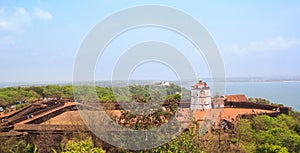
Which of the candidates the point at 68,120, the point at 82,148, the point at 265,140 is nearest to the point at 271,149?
the point at 265,140

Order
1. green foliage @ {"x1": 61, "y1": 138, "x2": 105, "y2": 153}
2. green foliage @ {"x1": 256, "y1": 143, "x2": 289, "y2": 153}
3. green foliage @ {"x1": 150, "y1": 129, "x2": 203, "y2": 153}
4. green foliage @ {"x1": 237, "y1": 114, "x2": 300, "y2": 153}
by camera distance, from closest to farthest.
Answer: green foliage @ {"x1": 150, "y1": 129, "x2": 203, "y2": 153}, green foliage @ {"x1": 61, "y1": 138, "x2": 105, "y2": 153}, green foliage @ {"x1": 256, "y1": 143, "x2": 289, "y2": 153}, green foliage @ {"x1": 237, "y1": 114, "x2": 300, "y2": 153}

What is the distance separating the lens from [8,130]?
11281mm

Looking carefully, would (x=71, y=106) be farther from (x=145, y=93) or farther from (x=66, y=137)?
(x=145, y=93)

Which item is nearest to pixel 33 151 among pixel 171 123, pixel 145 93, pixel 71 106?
pixel 145 93

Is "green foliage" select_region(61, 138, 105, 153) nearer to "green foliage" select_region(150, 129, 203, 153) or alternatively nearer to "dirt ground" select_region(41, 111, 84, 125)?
"green foliage" select_region(150, 129, 203, 153)

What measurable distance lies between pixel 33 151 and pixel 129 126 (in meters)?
3.97

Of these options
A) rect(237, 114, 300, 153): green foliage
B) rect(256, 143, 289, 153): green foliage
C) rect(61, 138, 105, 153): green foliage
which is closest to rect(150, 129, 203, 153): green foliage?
rect(61, 138, 105, 153): green foliage

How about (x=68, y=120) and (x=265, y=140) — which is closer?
(x=265, y=140)

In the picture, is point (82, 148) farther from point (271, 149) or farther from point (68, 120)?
point (68, 120)

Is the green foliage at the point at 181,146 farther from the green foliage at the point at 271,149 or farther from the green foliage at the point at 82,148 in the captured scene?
the green foliage at the point at 271,149

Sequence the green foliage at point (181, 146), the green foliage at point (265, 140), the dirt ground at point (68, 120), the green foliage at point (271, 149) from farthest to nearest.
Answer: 1. the dirt ground at point (68, 120)
2. the green foliage at point (265, 140)
3. the green foliage at point (271, 149)
4. the green foliage at point (181, 146)

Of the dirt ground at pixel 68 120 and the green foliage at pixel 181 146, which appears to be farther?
the dirt ground at pixel 68 120

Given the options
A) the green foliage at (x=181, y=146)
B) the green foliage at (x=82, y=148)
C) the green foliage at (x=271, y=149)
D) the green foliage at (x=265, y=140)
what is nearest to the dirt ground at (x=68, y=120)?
the green foliage at (x=82, y=148)

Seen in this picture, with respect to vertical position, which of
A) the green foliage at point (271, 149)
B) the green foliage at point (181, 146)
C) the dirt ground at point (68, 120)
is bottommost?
the green foliage at point (271, 149)
